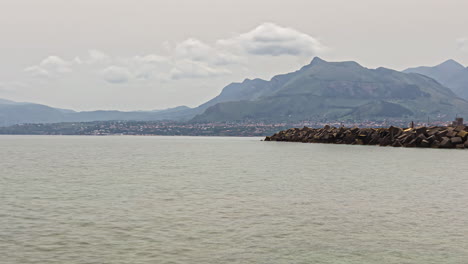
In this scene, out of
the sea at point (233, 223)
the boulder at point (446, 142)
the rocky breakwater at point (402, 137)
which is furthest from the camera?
the rocky breakwater at point (402, 137)

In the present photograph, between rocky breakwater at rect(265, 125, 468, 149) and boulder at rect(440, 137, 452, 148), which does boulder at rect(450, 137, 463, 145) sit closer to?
rocky breakwater at rect(265, 125, 468, 149)

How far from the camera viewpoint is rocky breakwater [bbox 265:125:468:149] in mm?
105500

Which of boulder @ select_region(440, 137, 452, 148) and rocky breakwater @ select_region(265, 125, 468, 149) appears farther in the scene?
rocky breakwater @ select_region(265, 125, 468, 149)

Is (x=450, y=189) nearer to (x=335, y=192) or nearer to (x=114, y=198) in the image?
(x=335, y=192)

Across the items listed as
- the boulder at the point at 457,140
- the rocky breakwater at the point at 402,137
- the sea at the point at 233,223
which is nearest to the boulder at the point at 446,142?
the rocky breakwater at the point at 402,137

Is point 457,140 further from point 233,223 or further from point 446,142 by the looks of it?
point 233,223

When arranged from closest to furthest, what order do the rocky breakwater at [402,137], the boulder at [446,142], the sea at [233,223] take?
1. the sea at [233,223]
2. the boulder at [446,142]
3. the rocky breakwater at [402,137]

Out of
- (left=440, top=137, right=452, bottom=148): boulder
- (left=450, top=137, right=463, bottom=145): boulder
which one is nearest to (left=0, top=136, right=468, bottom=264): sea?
(left=440, top=137, right=452, bottom=148): boulder

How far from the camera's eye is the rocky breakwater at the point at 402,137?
10550cm

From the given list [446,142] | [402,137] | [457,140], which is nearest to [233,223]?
[446,142]

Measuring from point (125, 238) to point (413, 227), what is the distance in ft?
38.9

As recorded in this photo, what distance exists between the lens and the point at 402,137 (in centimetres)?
11581

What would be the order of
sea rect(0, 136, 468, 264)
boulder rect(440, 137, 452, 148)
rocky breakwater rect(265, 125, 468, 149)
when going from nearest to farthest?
sea rect(0, 136, 468, 264), boulder rect(440, 137, 452, 148), rocky breakwater rect(265, 125, 468, 149)

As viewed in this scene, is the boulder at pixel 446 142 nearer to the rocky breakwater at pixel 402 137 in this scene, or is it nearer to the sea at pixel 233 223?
the rocky breakwater at pixel 402 137
